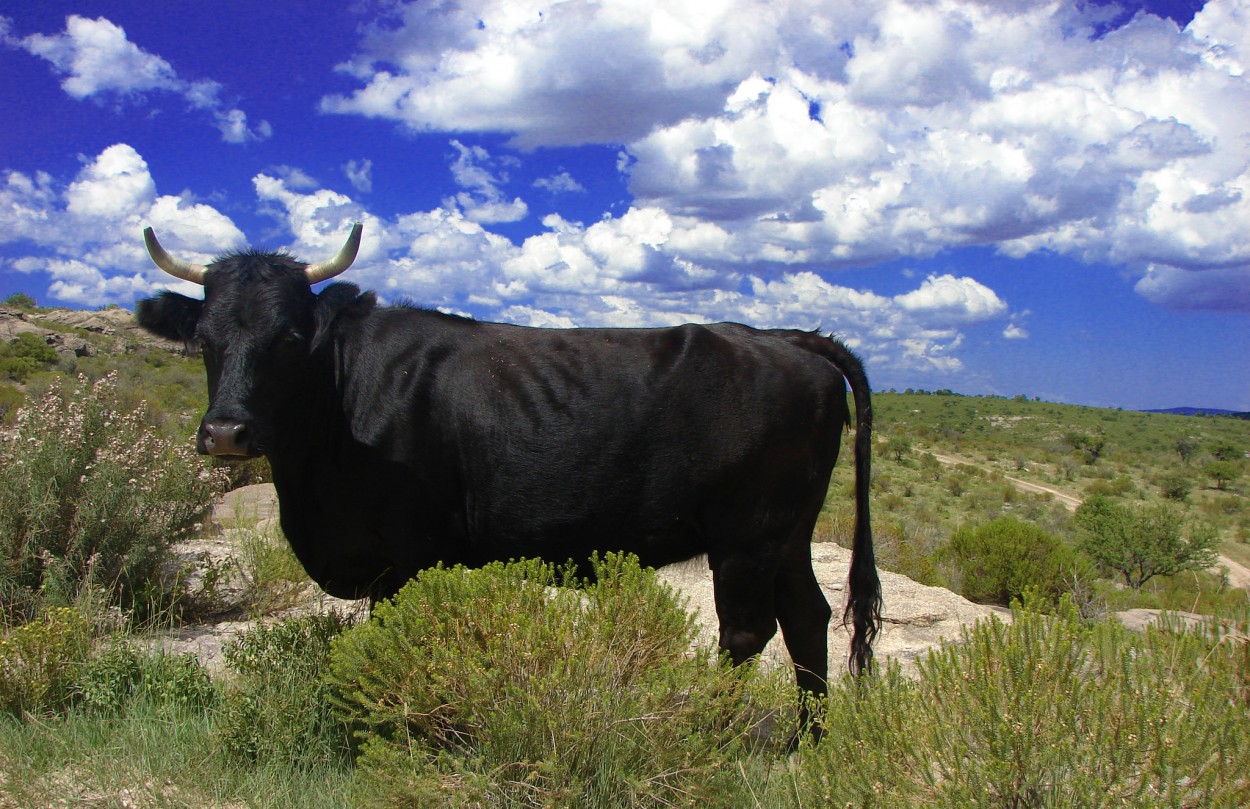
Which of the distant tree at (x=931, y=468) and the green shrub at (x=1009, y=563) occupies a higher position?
the distant tree at (x=931, y=468)

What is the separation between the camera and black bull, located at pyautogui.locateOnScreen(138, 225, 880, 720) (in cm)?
411

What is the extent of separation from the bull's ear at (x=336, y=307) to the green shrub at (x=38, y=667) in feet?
6.41

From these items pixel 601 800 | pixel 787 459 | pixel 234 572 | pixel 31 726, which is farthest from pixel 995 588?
pixel 31 726

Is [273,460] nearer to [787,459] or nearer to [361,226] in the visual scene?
[361,226]

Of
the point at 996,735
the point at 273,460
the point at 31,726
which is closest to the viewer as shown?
the point at 996,735

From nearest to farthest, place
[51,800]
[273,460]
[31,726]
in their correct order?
[51,800] → [31,726] → [273,460]

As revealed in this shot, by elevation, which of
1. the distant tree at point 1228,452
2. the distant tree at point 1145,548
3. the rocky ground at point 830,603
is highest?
the distant tree at point 1228,452

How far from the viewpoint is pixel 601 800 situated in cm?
285

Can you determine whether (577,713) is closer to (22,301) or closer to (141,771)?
(141,771)

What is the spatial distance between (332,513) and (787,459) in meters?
2.29

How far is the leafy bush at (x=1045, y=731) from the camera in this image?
2391mm

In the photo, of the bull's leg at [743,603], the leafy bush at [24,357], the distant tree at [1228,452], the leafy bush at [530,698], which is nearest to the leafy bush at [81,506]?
the leafy bush at [530,698]

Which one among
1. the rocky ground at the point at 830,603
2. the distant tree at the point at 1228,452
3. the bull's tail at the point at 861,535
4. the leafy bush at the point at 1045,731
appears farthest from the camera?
the distant tree at the point at 1228,452

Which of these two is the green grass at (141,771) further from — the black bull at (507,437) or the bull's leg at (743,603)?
the bull's leg at (743,603)
